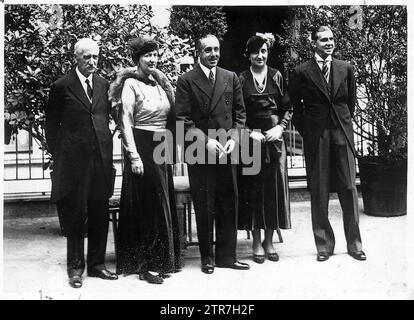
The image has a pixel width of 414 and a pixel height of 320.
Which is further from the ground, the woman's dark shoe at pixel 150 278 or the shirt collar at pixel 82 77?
the shirt collar at pixel 82 77

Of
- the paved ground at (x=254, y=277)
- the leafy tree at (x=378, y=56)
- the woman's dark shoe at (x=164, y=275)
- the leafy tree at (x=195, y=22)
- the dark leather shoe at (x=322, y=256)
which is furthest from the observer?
the leafy tree at (x=195, y=22)

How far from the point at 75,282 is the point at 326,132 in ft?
8.08

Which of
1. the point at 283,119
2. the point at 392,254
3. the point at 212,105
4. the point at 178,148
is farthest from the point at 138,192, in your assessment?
the point at 392,254

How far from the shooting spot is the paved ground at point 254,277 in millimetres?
4785

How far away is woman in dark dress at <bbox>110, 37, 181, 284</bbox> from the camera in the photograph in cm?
491

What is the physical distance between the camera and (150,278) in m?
4.93

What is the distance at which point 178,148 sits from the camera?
5168 millimetres

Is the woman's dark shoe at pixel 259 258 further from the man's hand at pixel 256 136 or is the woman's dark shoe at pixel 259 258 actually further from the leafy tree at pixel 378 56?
the leafy tree at pixel 378 56

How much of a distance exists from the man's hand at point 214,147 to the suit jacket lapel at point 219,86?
28 cm

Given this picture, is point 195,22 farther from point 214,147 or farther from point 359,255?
point 359,255

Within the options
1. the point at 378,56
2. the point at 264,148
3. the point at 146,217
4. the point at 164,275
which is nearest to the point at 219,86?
the point at 264,148

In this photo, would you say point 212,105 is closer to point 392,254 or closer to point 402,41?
point 392,254

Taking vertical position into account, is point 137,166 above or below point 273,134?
below

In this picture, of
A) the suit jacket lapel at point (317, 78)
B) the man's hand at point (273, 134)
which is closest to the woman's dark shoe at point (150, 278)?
the man's hand at point (273, 134)
